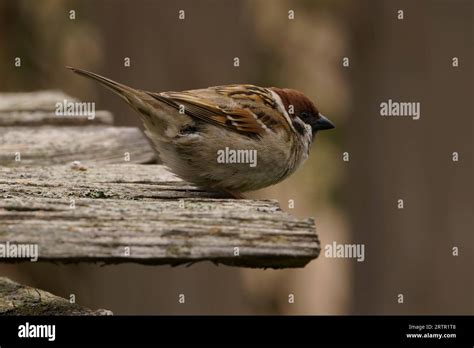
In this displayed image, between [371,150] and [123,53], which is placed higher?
[123,53]

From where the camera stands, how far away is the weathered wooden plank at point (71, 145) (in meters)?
4.23

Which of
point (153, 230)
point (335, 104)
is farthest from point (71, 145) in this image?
point (335, 104)

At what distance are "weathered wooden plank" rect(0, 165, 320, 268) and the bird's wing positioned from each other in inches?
52.0

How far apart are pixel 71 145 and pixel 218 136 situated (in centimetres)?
79

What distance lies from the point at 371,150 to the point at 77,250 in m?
5.47

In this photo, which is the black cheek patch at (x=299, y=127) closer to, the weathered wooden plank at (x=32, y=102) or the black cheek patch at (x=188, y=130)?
the black cheek patch at (x=188, y=130)

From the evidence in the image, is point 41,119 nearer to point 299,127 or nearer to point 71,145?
point 71,145

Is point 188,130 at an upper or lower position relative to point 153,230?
upper

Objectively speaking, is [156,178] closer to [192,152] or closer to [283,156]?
[192,152]

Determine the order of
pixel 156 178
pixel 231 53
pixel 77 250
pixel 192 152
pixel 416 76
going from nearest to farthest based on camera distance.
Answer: pixel 77 250 → pixel 156 178 → pixel 192 152 → pixel 416 76 → pixel 231 53

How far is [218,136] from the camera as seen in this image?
4.30 m

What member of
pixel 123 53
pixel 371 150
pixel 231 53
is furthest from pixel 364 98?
pixel 123 53

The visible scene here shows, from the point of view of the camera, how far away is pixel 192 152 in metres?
4.21

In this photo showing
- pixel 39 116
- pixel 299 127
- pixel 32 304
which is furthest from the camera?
pixel 39 116
